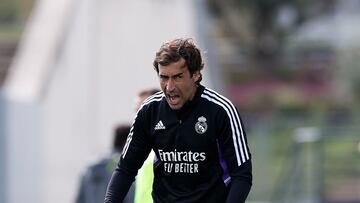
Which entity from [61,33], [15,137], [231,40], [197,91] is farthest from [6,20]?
[197,91]

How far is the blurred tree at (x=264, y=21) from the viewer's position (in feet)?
144

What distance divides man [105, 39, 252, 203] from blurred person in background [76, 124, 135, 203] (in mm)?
2893

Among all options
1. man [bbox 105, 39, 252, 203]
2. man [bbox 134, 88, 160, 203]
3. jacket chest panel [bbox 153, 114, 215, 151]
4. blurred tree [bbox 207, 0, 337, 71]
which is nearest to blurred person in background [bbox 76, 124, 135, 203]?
man [bbox 134, 88, 160, 203]

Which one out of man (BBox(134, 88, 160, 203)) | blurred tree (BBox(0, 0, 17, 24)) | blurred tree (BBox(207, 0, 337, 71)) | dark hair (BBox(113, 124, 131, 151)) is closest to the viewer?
man (BBox(134, 88, 160, 203))

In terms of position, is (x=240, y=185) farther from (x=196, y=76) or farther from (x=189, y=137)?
(x=196, y=76)

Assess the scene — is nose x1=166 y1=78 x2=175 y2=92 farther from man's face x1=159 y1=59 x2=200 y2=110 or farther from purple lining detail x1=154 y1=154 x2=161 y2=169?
purple lining detail x1=154 y1=154 x2=161 y2=169

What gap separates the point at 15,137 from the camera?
14.8 m

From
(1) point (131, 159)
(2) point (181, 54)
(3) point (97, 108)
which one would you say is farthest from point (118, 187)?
(3) point (97, 108)

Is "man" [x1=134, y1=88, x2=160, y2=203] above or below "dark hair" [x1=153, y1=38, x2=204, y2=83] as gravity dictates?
below

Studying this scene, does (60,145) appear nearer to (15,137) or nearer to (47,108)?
(47,108)

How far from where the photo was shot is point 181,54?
6.86 m

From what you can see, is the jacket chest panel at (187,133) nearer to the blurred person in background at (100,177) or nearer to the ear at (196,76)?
the ear at (196,76)

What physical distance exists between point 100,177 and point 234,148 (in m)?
3.41

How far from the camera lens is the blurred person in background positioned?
33.5 feet
